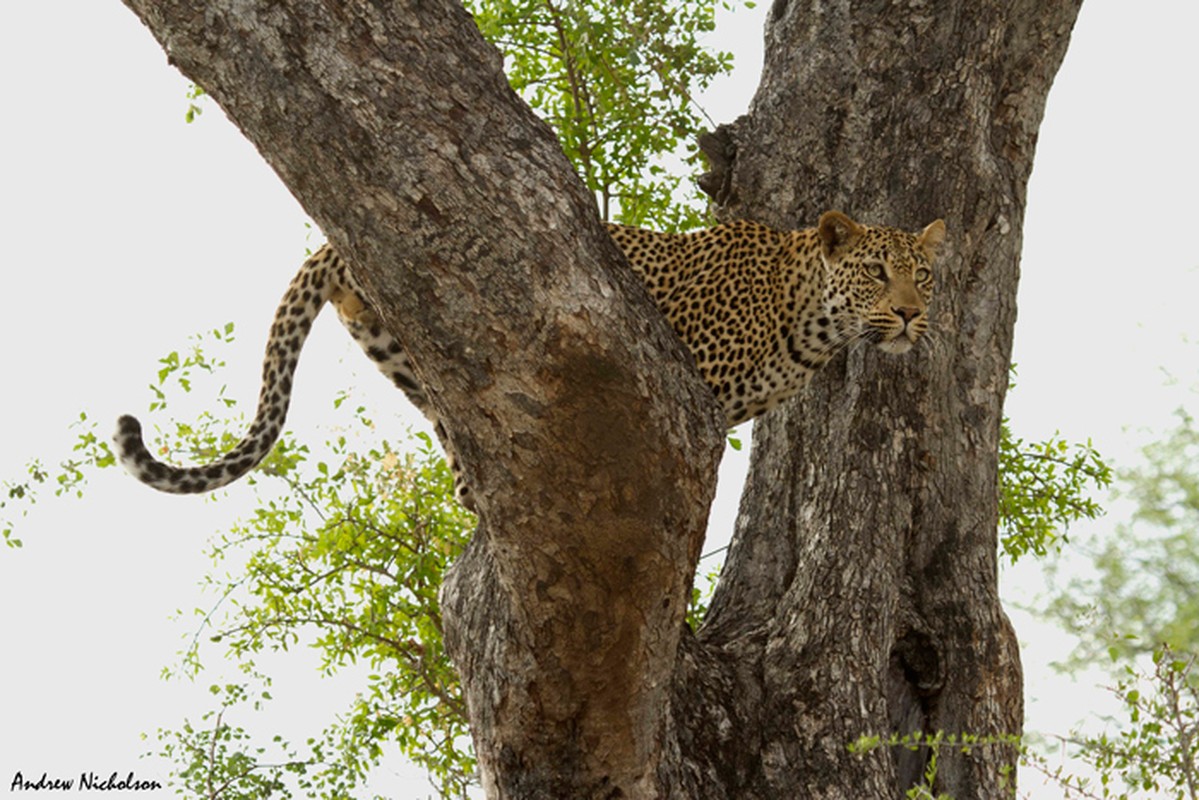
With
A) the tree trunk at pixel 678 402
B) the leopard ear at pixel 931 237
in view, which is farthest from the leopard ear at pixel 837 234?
the tree trunk at pixel 678 402

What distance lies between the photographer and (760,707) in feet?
18.3

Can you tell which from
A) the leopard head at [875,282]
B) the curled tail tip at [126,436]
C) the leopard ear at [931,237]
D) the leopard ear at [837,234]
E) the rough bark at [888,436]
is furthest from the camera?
the leopard ear at [931,237]

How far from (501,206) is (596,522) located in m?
0.89

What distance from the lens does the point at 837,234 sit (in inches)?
234

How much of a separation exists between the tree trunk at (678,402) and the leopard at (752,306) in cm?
32

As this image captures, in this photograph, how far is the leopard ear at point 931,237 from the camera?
605 cm

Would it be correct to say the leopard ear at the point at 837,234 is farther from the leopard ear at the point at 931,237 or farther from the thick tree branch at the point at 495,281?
the thick tree branch at the point at 495,281

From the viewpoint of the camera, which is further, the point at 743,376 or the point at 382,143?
the point at 743,376

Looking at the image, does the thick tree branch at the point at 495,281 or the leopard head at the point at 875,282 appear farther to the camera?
the leopard head at the point at 875,282

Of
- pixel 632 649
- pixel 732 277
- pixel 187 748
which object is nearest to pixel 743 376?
pixel 732 277

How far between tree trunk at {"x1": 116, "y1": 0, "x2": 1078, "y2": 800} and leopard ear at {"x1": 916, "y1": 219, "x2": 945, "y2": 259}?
0.30 meters

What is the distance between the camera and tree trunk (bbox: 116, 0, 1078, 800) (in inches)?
169

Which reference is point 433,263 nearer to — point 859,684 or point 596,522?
point 596,522

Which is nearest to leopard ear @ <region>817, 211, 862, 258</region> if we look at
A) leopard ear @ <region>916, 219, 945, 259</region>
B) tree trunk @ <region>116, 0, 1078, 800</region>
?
leopard ear @ <region>916, 219, 945, 259</region>
